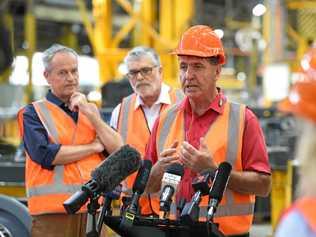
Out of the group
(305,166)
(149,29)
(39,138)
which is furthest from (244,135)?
(149,29)

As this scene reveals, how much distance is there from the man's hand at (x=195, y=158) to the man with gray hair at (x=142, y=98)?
5.03ft

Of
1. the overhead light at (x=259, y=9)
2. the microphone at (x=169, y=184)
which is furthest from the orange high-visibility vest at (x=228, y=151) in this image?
the overhead light at (x=259, y=9)

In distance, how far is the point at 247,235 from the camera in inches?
148

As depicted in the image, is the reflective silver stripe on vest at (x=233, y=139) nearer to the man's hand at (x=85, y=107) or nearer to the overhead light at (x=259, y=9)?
the man's hand at (x=85, y=107)

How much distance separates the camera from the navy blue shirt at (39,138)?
4.31m

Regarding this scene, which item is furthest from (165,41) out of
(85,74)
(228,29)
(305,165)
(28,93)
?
(85,74)

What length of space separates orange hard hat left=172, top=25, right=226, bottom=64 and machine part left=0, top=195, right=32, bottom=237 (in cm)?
216

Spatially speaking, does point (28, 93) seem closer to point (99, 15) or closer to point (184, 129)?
point (99, 15)

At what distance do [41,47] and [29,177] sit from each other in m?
33.8

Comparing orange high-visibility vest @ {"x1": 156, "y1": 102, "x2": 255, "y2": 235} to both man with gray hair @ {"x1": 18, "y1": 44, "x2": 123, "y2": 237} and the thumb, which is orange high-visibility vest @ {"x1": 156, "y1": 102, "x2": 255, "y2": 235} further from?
man with gray hair @ {"x1": 18, "y1": 44, "x2": 123, "y2": 237}

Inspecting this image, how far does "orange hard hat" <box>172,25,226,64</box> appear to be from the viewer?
3648 millimetres

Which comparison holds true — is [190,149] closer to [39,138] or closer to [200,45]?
[200,45]

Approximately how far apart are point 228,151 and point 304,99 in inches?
67.6

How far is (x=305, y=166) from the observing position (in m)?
1.92
